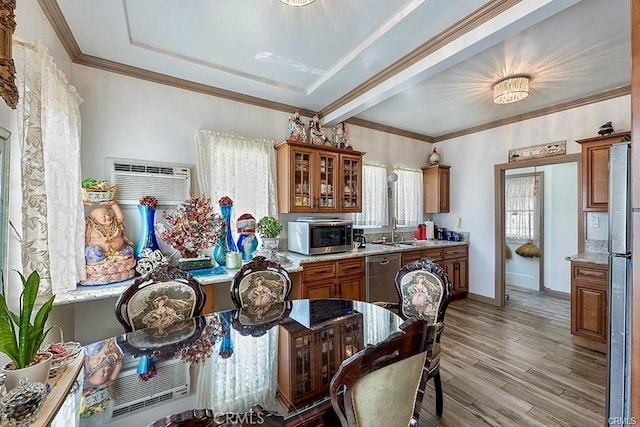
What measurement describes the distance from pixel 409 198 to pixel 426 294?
285cm

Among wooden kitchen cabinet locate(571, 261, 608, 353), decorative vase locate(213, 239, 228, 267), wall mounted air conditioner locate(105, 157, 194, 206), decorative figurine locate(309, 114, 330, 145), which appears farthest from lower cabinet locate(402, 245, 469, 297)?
wall mounted air conditioner locate(105, 157, 194, 206)

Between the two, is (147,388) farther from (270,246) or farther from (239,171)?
(239,171)

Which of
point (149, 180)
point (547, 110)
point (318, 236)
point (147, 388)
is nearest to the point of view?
point (147, 388)

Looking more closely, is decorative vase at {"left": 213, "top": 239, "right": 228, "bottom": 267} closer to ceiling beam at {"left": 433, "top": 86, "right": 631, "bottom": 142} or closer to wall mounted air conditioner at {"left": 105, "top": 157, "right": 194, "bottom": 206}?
wall mounted air conditioner at {"left": 105, "top": 157, "right": 194, "bottom": 206}

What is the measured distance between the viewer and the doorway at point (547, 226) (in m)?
3.87

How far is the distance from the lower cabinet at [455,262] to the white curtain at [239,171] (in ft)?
7.56

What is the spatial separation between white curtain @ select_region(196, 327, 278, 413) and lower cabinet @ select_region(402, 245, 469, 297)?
Answer: 298 centimetres

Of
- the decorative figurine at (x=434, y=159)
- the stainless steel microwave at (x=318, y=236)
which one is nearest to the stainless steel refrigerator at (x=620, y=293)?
the stainless steel microwave at (x=318, y=236)

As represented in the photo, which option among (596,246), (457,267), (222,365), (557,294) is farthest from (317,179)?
(557,294)

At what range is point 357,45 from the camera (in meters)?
2.27

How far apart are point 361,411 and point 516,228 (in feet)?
19.2

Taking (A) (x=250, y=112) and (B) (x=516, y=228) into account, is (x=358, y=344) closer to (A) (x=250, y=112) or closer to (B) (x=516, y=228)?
(A) (x=250, y=112)

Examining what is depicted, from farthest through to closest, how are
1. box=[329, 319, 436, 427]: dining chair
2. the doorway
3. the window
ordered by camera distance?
1. the window
2. the doorway
3. box=[329, 319, 436, 427]: dining chair

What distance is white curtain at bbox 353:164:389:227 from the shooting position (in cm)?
416
